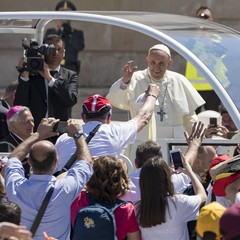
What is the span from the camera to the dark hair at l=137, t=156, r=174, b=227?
7594mm

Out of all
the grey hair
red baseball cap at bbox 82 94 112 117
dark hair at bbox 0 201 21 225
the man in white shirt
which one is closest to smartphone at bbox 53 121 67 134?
the man in white shirt

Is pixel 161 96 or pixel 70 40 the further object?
pixel 70 40

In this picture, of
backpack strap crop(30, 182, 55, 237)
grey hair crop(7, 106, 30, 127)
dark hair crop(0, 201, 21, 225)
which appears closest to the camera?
dark hair crop(0, 201, 21, 225)

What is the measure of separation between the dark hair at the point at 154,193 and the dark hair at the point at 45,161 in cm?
57

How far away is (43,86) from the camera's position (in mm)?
10258

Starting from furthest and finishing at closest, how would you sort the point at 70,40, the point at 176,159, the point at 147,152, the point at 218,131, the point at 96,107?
the point at 70,40, the point at 218,131, the point at 96,107, the point at 147,152, the point at 176,159

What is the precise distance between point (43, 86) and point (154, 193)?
289 centimetres

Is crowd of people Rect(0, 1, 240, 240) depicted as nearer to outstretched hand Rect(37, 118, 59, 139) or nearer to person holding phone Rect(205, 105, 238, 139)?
outstretched hand Rect(37, 118, 59, 139)

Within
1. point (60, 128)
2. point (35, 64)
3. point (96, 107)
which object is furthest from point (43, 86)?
point (60, 128)

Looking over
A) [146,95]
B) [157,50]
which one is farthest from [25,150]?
[157,50]

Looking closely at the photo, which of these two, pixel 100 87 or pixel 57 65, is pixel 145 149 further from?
pixel 100 87

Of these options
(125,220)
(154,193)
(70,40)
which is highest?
(154,193)

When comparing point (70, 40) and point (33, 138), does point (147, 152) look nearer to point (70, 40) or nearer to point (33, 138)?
point (33, 138)

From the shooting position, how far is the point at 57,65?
1061 cm
